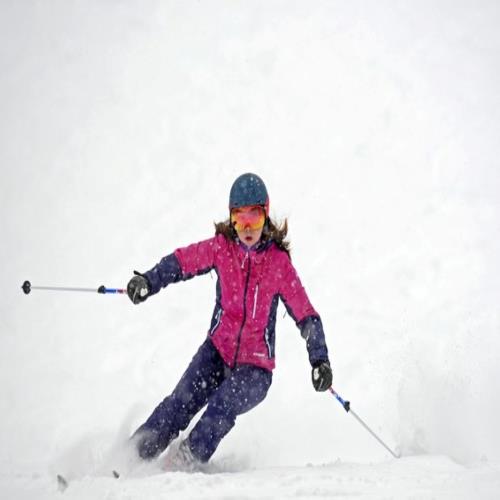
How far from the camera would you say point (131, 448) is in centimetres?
382

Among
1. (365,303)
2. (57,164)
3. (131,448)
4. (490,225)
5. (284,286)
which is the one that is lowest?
(131,448)

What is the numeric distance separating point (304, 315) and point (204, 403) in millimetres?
954

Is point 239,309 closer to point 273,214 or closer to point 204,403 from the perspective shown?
point 204,403

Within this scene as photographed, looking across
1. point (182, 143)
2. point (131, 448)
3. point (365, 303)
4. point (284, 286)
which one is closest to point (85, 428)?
point (131, 448)

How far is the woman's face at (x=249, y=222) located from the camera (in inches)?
159

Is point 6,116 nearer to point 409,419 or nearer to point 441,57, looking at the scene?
point 441,57

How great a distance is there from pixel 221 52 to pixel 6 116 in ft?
12.3

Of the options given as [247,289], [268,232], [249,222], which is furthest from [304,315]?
[249,222]

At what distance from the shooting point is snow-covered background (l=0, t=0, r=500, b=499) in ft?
16.1

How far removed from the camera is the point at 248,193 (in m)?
4.03

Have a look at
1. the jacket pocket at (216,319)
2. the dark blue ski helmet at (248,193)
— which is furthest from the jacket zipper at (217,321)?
the dark blue ski helmet at (248,193)

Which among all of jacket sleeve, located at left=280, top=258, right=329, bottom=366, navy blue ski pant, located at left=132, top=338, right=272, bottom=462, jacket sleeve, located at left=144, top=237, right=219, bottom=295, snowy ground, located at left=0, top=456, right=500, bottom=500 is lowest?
snowy ground, located at left=0, top=456, right=500, bottom=500

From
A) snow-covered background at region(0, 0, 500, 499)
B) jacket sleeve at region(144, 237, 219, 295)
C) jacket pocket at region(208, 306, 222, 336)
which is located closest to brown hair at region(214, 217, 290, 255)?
jacket sleeve at region(144, 237, 219, 295)

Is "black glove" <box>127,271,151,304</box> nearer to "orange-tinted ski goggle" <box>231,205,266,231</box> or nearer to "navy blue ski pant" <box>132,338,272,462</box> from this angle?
"navy blue ski pant" <box>132,338,272,462</box>
